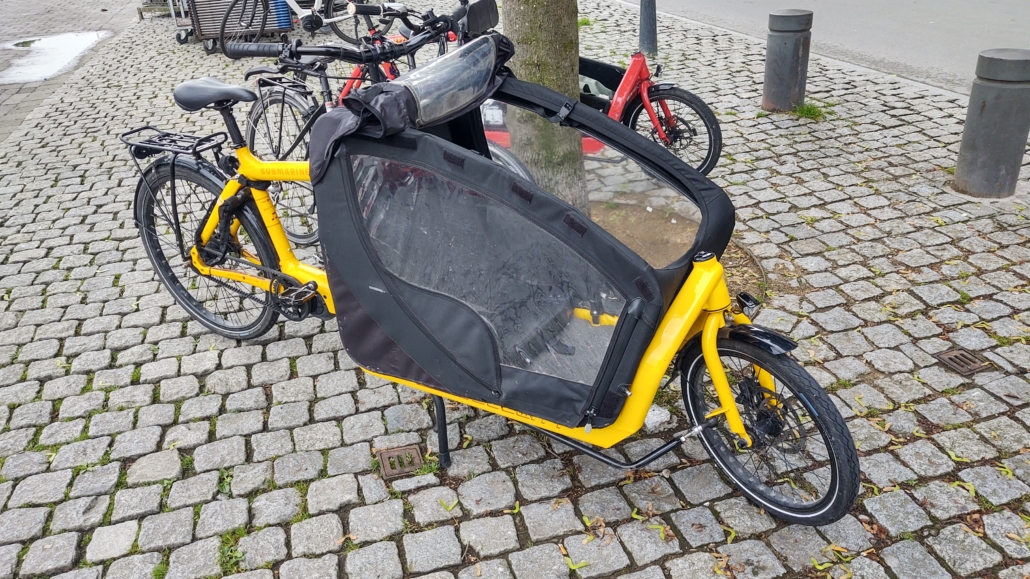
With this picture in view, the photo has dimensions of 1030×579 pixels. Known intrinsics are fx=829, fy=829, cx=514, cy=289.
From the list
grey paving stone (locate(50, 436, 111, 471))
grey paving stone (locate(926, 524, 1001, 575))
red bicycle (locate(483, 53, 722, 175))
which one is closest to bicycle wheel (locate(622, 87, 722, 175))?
red bicycle (locate(483, 53, 722, 175))

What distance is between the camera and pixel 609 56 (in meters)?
9.20

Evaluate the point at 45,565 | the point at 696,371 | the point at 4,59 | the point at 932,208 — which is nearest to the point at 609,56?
the point at 932,208

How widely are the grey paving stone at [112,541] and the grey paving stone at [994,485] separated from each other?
10.3 feet

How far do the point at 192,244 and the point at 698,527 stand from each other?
2856mm

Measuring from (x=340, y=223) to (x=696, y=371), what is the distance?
140 cm

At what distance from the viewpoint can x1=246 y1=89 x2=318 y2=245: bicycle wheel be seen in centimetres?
533

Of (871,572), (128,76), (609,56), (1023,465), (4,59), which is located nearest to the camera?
(871,572)

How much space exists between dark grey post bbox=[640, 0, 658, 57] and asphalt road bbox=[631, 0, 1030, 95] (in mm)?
1768

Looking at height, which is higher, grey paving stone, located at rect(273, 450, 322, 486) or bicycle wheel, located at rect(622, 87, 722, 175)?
bicycle wheel, located at rect(622, 87, 722, 175)

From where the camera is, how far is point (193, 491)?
10.8 feet

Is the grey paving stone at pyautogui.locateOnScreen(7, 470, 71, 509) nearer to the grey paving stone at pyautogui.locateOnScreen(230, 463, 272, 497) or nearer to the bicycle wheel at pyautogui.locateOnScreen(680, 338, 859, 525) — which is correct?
the grey paving stone at pyautogui.locateOnScreen(230, 463, 272, 497)

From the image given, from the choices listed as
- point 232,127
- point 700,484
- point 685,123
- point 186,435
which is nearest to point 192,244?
point 232,127

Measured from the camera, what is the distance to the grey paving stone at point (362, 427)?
3.58m

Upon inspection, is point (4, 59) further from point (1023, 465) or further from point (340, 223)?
point (1023, 465)
